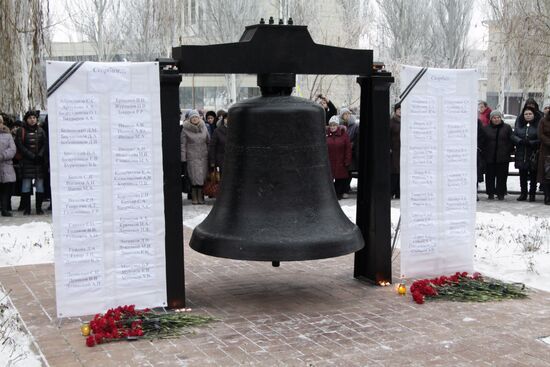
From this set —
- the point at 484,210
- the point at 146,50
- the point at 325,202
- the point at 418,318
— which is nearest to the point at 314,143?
the point at 325,202

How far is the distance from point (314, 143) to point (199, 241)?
3.92ft

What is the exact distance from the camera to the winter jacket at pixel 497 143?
1412 centimetres

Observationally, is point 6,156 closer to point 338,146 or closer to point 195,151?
point 195,151

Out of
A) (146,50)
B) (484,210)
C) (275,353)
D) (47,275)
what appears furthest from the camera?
(146,50)

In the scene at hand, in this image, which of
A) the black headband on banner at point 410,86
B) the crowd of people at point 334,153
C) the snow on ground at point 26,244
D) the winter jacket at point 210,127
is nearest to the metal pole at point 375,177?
the black headband on banner at point 410,86

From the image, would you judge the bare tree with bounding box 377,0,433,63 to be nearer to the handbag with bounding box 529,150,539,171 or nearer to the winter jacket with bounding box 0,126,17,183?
the handbag with bounding box 529,150,539,171

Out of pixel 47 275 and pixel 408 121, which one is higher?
pixel 408 121

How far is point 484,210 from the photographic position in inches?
509

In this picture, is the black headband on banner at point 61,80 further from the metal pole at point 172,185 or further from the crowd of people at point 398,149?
the crowd of people at point 398,149

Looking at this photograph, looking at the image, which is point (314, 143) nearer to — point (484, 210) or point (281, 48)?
point (281, 48)

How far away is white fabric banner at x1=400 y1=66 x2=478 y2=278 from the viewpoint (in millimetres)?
6918

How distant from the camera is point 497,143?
14164 mm

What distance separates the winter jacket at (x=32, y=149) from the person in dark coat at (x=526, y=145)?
844 cm

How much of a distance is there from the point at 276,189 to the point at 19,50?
6964mm
